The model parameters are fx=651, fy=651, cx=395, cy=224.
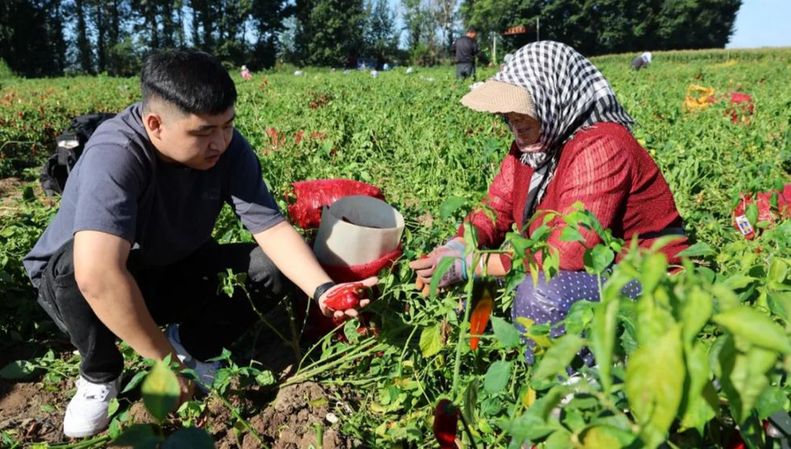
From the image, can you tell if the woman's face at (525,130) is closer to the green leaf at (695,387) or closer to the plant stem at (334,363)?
the plant stem at (334,363)

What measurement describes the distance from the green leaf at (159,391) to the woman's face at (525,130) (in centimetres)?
138

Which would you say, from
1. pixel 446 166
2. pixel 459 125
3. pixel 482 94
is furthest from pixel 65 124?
pixel 482 94

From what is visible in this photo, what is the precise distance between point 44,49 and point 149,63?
34.0 meters

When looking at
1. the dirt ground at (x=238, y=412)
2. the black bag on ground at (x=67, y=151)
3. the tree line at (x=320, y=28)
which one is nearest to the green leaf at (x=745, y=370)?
the dirt ground at (x=238, y=412)

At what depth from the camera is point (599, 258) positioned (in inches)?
37.0

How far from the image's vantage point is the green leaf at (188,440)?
1.99ft

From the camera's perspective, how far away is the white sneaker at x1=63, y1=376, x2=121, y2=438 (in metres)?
1.71

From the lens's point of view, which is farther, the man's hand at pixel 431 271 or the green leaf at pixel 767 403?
the man's hand at pixel 431 271

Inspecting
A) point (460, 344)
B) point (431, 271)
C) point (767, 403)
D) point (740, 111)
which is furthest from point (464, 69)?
point (767, 403)

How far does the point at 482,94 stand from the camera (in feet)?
5.85

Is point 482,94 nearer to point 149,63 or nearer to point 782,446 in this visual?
point 149,63

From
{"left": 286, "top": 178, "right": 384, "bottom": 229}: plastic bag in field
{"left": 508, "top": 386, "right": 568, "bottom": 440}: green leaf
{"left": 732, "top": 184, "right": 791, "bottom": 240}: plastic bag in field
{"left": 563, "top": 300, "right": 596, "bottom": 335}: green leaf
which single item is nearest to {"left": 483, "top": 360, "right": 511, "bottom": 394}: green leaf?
{"left": 563, "top": 300, "right": 596, "bottom": 335}: green leaf

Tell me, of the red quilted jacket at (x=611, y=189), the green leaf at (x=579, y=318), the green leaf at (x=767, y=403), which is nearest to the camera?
the green leaf at (x=767, y=403)

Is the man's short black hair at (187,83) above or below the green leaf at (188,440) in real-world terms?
above
